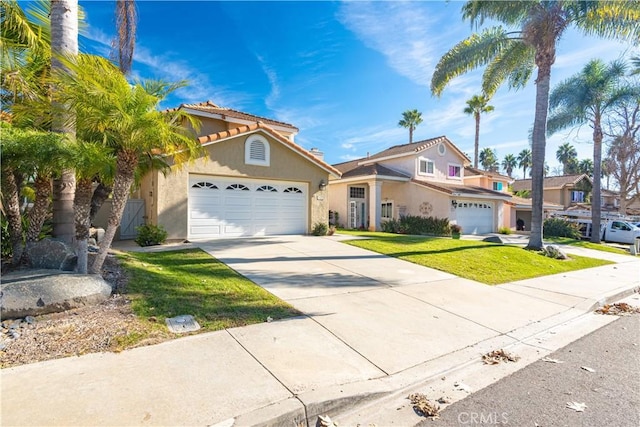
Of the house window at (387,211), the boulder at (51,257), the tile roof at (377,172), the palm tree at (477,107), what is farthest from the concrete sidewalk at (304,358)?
the palm tree at (477,107)

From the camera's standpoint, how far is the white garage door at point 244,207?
1221cm

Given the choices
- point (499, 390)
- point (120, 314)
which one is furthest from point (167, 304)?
point (499, 390)

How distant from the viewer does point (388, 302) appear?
19.7 feet

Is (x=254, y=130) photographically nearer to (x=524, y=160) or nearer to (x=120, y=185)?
(x=120, y=185)

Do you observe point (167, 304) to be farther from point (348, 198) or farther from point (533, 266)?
point (348, 198)

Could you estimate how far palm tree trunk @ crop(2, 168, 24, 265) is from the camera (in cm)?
561

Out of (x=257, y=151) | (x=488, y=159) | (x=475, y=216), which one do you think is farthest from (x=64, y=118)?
(x=488, y=159)

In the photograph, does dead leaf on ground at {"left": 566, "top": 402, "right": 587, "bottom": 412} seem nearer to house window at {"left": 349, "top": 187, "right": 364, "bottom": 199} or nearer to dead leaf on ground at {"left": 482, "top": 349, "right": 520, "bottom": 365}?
dead leaf on ground at {"left": 482, "top": 349, "right": 520, "bottom": 365}

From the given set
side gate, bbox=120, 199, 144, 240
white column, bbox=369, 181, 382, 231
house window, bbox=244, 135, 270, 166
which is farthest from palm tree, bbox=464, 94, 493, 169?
side gate, bbox=120, 199, 144, 240

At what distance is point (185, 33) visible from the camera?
38.6 feet

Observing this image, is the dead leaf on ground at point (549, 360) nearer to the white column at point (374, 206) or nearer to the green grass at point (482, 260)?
the green grass at point (482, 260)

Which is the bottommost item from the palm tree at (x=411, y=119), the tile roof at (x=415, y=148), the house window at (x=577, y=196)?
the house window at (x=577, y=196)

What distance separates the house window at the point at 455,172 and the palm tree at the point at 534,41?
9.57 m

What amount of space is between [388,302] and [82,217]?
5.92 metres
